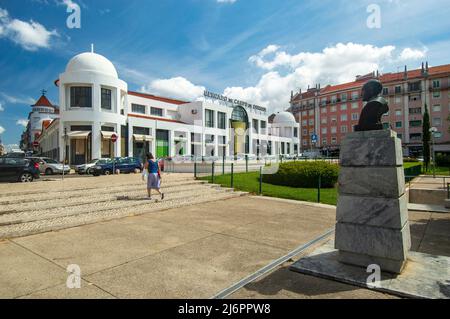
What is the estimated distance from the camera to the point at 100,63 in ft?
107

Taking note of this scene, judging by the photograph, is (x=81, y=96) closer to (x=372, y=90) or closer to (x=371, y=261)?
(x=372, y=90)

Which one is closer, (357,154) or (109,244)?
(357,154)

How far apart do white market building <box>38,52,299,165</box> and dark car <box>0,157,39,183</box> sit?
4.81 metres

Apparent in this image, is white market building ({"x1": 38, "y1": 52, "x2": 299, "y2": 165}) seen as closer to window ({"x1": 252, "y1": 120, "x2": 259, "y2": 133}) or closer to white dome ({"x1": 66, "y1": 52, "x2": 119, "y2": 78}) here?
white dome ({"x1": 66, "y1": 52, "x2": 119, "y2": 78})

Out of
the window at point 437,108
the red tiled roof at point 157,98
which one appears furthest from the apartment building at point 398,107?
the red tiled roof at point 157,98

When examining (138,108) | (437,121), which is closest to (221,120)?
(138,108)

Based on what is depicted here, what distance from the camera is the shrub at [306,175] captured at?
1474 centimetres

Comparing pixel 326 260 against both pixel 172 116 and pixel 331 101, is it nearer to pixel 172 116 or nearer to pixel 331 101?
pixel 172 116

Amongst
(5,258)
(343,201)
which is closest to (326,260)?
(343,201)

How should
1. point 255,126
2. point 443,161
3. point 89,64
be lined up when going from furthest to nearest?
point 255,126, point 443,161, point 89,64

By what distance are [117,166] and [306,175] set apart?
14265 mm

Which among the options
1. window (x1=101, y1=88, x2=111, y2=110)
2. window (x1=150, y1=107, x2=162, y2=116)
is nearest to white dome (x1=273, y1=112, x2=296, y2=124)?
window (x1=150, y1=107, x2=162, y2=116)

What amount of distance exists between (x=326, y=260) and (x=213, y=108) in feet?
140

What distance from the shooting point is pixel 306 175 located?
14828 mm
